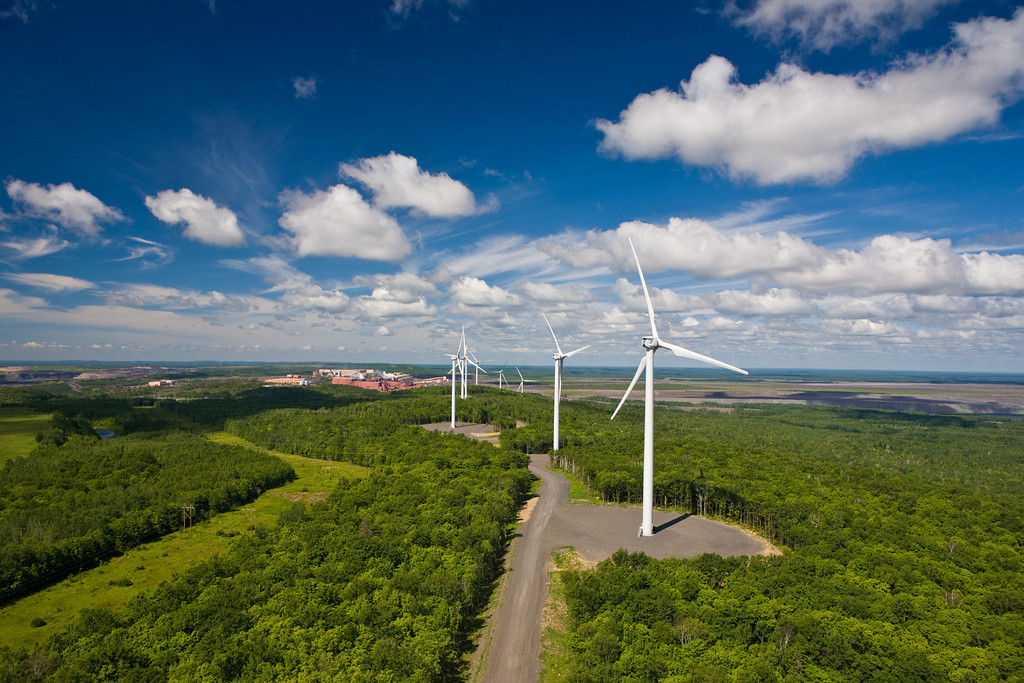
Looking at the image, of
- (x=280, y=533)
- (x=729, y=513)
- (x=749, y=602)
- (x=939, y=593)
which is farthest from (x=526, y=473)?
(x=939, y=593)

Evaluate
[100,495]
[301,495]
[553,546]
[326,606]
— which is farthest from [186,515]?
[553,546]

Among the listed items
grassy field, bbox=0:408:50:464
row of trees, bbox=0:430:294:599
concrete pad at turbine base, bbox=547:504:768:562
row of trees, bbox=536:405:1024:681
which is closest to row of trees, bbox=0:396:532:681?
concrete pad at turbine base, bbox=547:504:768:562

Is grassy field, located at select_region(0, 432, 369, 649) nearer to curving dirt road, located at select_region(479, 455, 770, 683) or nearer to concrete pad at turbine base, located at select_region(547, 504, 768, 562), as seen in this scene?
curving dirt road, located at select_region(479, 455, 770, 683)

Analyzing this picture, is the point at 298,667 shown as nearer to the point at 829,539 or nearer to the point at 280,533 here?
the point at 280,533

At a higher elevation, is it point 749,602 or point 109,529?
point 749,602

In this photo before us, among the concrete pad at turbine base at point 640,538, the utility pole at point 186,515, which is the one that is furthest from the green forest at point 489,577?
the concrete pad at turbine base at point 640,538
